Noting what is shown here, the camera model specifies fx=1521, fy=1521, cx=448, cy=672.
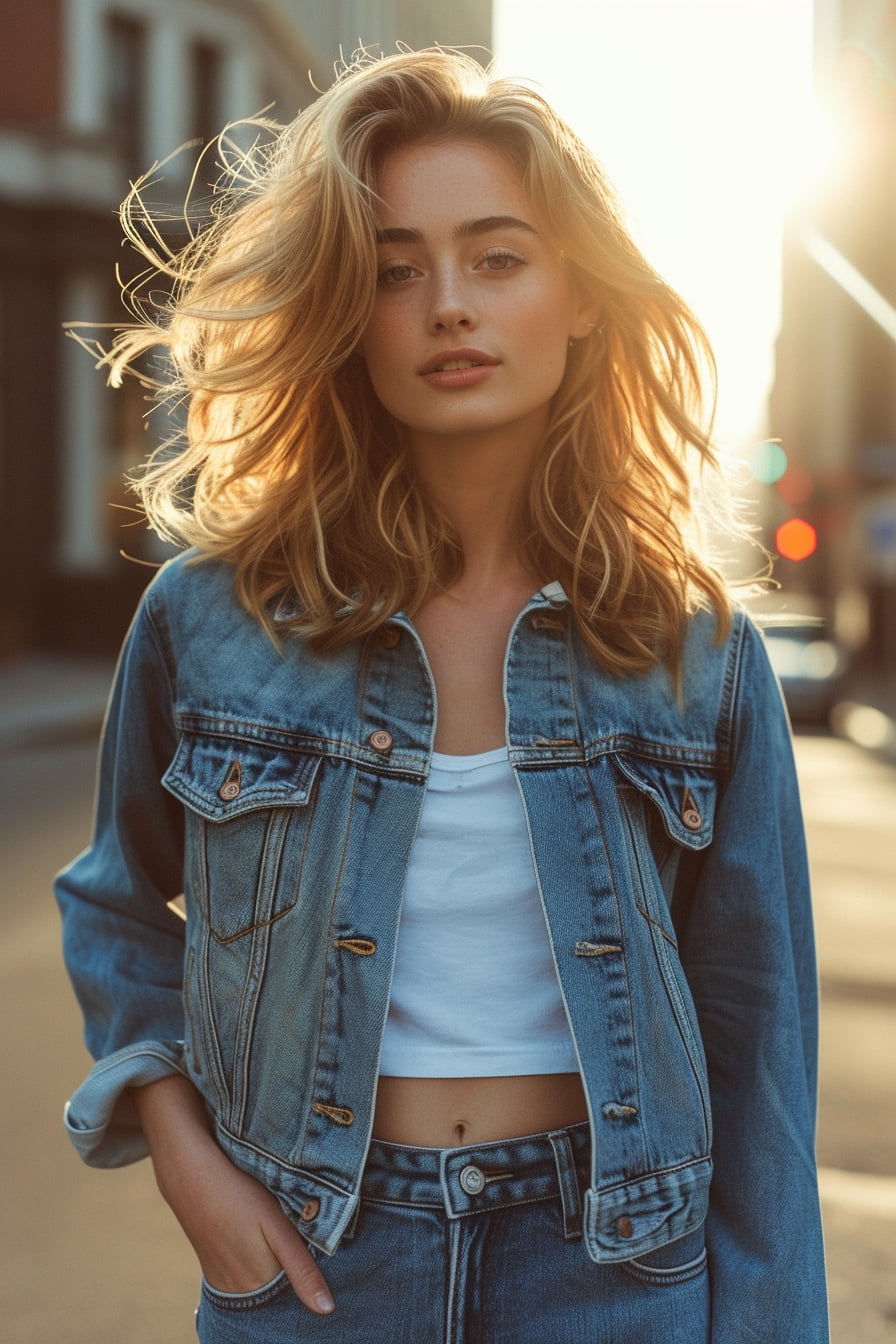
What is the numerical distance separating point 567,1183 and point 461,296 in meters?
1.08

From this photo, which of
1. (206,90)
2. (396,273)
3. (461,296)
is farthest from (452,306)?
(206,90)

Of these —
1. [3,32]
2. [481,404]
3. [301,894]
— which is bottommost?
[301,894]

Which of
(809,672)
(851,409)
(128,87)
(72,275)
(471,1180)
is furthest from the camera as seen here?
(851,409)

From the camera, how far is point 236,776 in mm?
1848

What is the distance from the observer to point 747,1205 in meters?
1.87

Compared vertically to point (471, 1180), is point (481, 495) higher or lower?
higher

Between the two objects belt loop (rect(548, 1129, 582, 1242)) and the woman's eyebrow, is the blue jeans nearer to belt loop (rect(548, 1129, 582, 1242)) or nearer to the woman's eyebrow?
belt loop (rect(548, 1129, 582, 1242))

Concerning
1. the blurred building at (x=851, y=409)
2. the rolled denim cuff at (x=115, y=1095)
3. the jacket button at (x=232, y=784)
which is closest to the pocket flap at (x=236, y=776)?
the jacket button at (x=232, y=784)

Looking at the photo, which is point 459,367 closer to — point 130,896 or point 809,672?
point 130,896

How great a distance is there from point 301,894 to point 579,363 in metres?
0.88

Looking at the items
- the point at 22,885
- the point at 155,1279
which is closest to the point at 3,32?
the point at 22,885

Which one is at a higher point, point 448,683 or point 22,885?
point 448,683

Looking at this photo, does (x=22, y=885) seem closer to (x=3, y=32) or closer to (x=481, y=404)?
(x=481, y=404)

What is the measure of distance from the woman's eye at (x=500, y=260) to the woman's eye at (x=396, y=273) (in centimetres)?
10
